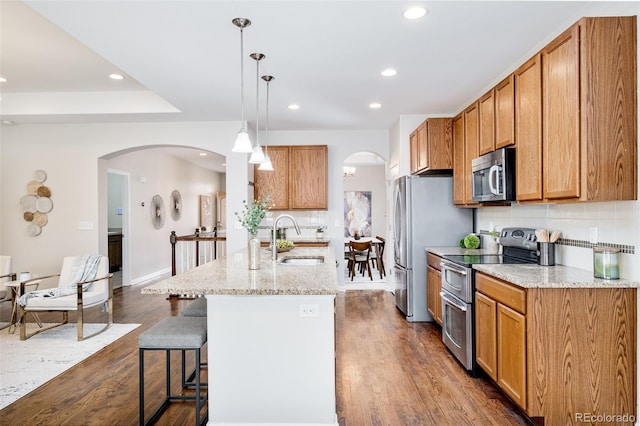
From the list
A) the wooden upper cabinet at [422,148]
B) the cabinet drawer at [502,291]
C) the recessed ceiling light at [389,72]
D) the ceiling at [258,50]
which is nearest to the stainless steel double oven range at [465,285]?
the cabinet drawer at [502,291]

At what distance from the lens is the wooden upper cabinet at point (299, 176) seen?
6.07 m

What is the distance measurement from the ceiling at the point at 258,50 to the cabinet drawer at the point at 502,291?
1808 millimetres

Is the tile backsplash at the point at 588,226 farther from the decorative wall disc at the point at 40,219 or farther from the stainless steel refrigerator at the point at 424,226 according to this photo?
the decorative wall disc at the point at 40,219

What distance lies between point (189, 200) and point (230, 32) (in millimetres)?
7434

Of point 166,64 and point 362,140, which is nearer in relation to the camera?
point 166,64

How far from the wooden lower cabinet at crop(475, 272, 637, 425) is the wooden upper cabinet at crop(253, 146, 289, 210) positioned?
426cm

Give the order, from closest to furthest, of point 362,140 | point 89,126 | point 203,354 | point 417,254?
point 203,354 → point 417,254 → point 89,126 → point 362,140

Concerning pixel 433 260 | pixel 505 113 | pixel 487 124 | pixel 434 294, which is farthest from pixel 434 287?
pixel 505 113

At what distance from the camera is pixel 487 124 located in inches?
135

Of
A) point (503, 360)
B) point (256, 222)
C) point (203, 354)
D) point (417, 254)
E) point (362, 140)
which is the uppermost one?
point (362, 140)

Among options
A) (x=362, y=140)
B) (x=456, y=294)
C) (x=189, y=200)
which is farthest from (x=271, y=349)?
(x=189, y=200)

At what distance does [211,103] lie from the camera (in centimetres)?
465

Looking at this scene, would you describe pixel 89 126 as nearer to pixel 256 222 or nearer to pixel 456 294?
pixel 256 222

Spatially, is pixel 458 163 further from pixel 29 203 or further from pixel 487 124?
pixel 29 203
